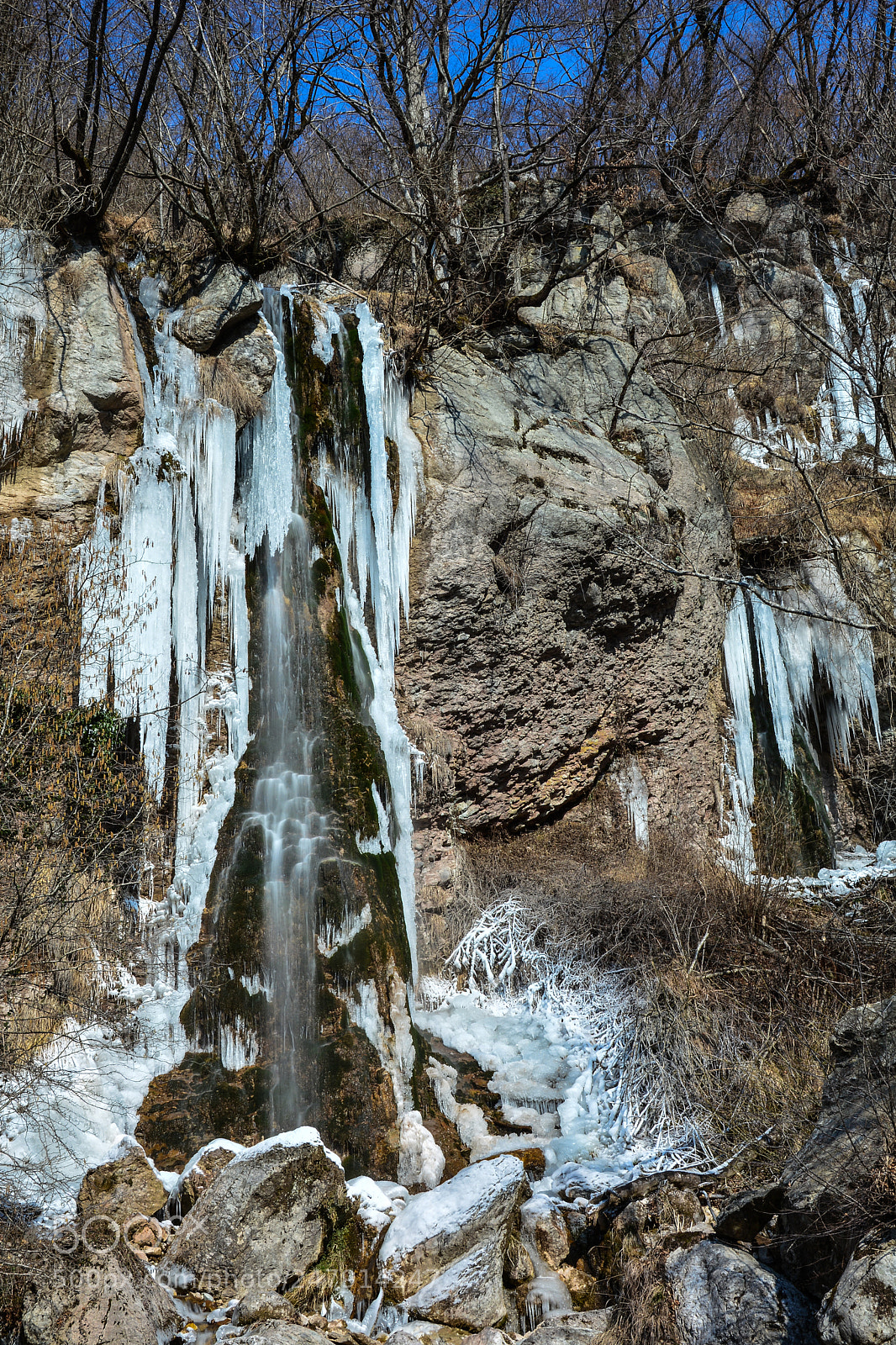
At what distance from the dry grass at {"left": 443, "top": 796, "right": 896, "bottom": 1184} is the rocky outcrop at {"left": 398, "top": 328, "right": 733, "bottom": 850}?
1270mm

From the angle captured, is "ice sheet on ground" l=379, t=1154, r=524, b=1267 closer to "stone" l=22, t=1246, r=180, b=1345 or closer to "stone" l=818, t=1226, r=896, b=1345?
"stone" l=22, t=1246, r=180, b=1345

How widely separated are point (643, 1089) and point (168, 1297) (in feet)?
9.59

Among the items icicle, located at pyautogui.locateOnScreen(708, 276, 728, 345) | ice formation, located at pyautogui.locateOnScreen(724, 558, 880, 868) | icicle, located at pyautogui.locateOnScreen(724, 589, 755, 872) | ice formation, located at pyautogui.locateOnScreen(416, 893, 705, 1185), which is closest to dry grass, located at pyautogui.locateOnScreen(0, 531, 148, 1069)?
ice formation, located at pyautogui.locateOnScreen(416, 893, 705, 1185)

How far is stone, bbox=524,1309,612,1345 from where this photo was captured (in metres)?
4.22

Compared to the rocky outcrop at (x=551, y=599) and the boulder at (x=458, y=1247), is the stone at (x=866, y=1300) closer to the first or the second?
the boulder at (x=458, y=1247)

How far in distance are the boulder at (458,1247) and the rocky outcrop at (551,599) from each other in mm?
3906

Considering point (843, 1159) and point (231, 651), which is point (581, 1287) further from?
point (231, 651)

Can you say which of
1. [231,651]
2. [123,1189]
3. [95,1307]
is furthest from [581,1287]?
[231,651]

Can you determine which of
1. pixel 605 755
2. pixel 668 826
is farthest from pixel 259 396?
pixel 668 826

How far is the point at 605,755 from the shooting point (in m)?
10.0

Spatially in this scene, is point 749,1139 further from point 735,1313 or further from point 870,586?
point 870,586

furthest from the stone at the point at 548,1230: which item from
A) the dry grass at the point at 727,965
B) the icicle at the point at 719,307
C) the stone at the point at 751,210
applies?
the stone at the point at 751,210

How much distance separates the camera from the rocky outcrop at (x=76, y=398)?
780 cm

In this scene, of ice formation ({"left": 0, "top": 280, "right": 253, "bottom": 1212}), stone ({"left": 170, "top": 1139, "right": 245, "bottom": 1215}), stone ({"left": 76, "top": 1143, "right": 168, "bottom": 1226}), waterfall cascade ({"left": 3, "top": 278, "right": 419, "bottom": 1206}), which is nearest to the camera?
stone ({"left": 76, "top": 1143, "right": 168, "bottom": 1226})
